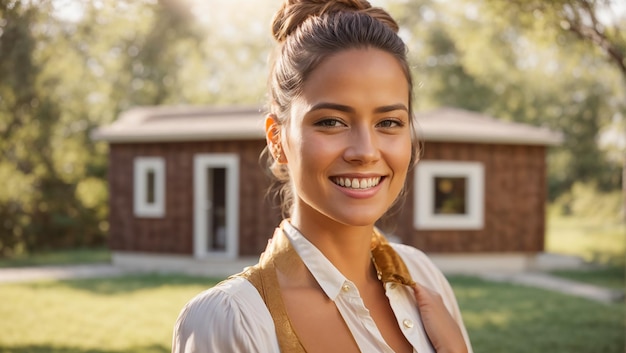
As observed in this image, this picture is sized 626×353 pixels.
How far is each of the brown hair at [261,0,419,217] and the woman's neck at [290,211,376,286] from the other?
0.88ft

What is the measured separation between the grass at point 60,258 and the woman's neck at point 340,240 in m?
14.3

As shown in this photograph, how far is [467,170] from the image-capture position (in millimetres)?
13281

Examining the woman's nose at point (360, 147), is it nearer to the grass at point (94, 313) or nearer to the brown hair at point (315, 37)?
the brown hair at point (315, 37)

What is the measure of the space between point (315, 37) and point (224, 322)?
707 millimetres

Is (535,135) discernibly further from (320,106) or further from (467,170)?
(320,106)

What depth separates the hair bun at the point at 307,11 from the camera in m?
1.75

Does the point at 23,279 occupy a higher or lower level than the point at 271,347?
lower

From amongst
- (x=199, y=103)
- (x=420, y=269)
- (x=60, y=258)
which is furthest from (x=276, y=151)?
Result: (x=199, y=103)

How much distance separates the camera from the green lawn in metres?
7.31

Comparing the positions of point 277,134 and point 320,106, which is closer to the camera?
point 320,106

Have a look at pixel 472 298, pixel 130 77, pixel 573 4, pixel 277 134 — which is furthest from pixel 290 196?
pixel 130 77

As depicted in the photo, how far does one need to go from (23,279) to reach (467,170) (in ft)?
28.1

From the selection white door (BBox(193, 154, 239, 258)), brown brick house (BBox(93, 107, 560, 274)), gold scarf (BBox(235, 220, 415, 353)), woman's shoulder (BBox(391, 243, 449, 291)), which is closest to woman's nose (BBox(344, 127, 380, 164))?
gold scarf (BBox(235, 220, 415, 353))

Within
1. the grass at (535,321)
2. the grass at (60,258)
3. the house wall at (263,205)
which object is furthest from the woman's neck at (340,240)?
the grass at (60,258)
